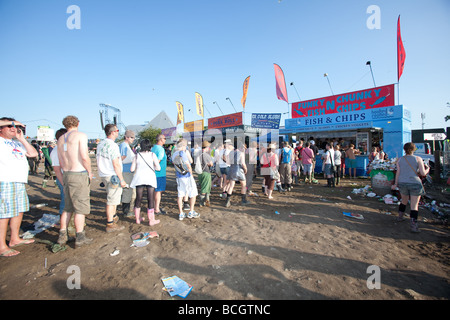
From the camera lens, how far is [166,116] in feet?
141

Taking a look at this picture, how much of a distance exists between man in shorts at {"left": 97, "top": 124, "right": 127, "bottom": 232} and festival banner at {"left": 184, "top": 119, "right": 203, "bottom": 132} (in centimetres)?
2277

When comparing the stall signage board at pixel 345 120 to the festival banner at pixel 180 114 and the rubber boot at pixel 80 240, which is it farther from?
the festival banner at pixel 180 114

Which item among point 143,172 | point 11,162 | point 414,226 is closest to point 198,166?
point 143,172

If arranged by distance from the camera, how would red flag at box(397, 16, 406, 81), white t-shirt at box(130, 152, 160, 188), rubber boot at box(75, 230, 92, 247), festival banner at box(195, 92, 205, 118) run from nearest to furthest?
rubber boot at box(75, 230, 92, 247) < white t-shirt at box(130, 152, 160, 188) < red flag at box(397, 16, 406, 81) < festival banner at box(195, 92, 205, 118)

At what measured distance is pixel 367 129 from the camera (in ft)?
38.3

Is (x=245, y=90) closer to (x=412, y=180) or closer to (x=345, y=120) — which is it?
(x=345, y=120)

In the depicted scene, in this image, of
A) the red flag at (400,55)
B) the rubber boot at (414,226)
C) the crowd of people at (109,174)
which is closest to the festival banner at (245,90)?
the red flag at (400,55)

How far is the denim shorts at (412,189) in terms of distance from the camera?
14.0 feet

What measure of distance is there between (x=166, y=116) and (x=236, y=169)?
40.6 metres

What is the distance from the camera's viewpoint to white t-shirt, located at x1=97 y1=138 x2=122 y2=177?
377cm

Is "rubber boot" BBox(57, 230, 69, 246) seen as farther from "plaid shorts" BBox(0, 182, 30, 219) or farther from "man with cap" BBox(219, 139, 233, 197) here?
"man with cap" BBox(219, 139, 233, 197)

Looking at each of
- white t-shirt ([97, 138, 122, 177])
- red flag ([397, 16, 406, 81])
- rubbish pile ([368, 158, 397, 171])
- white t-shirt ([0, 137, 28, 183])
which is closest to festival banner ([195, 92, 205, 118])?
red flag ([397, 16, 406, 81])

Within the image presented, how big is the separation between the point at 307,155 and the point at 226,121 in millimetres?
14273
